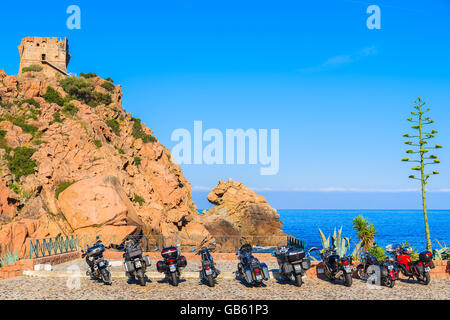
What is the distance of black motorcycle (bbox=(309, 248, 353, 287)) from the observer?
11.2 m

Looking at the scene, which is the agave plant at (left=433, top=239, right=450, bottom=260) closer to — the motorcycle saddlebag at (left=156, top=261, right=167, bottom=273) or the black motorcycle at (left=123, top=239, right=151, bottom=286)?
the motorcycle saddlebag at (left=156, top=261, right=167, bottom=273)

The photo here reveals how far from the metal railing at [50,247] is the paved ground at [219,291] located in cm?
347

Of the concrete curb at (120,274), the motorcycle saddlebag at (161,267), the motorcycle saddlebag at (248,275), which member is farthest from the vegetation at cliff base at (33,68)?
the motorcycle saddlebag at (248,275)

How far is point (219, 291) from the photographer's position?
1096 cm

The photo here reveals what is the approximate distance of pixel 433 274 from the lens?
13.0 meters

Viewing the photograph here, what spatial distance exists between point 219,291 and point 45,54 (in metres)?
69.8

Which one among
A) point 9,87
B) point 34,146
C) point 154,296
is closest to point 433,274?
point 154,296

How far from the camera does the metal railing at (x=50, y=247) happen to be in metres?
16.0

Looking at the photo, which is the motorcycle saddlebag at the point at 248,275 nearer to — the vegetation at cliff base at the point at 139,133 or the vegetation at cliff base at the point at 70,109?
the vegetation at cliff base at the point at 70,109

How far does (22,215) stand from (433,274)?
24651 millimetres

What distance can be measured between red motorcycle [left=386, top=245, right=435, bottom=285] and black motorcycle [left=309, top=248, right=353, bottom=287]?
1.66 metres

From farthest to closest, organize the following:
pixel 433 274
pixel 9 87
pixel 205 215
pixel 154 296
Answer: pixel 205 215
pixel 9 87
pixel 433 274
pixel 154 296

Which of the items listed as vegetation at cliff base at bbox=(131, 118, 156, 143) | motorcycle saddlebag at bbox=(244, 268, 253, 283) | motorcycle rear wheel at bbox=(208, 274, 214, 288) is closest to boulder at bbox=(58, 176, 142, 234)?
motorcycle rear wheel at bbox=(208, 274, 214, 288)
